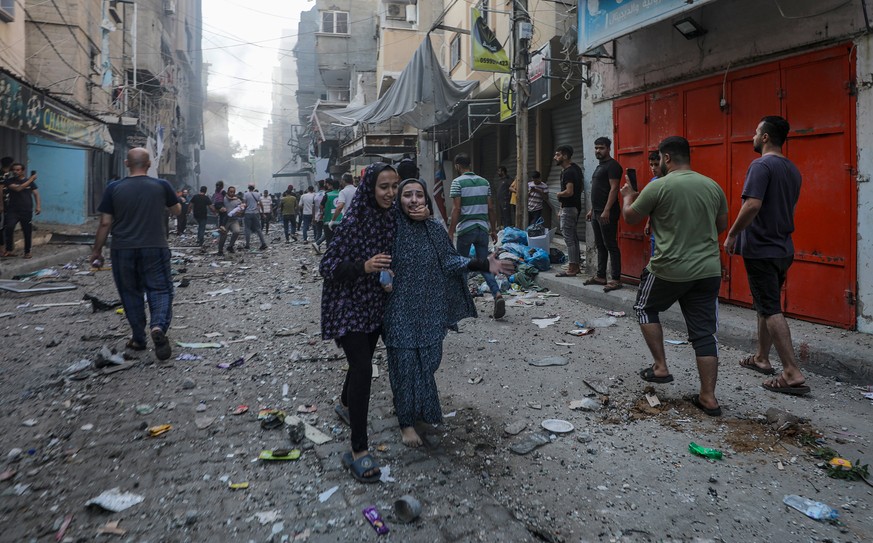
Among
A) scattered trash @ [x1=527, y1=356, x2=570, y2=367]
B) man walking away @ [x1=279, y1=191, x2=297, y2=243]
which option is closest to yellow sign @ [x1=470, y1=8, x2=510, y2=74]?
scattered trash @ [x1=527, y1=356, x2=570, y2=367]

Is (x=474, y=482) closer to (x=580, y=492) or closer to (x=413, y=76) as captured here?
(x=580, y=492)

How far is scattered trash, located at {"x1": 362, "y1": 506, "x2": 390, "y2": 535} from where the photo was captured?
239cm

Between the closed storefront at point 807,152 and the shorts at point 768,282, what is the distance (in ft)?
4.78

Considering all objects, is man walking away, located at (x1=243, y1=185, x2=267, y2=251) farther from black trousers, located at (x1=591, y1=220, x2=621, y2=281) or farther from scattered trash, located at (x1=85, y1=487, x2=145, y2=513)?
scattered trash, located at (x1=85, y1=487, x2=145, y2=513)

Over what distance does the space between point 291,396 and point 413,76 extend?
37.3 ft

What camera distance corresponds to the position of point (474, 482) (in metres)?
2.84

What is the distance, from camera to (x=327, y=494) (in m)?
2.72

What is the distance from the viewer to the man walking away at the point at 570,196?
8.27m

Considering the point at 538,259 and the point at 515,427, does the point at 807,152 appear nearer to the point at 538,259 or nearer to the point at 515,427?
the point at 515,427

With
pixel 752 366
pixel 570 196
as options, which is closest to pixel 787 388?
pixel 752 366

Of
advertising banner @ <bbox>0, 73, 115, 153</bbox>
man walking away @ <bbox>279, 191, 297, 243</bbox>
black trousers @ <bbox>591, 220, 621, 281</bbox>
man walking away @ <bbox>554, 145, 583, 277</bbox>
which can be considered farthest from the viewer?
man walking away @ <bbox>279, 191, 297, 243</bbox>

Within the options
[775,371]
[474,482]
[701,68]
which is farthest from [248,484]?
[701,68]

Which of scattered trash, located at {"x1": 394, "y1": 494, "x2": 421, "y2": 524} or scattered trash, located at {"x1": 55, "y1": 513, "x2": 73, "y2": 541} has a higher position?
scattered trash, located at {"x1": 394, "y1": 494, "x2": 421, "y2": 524}

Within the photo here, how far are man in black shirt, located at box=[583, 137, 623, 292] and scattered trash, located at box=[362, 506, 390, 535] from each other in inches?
218
